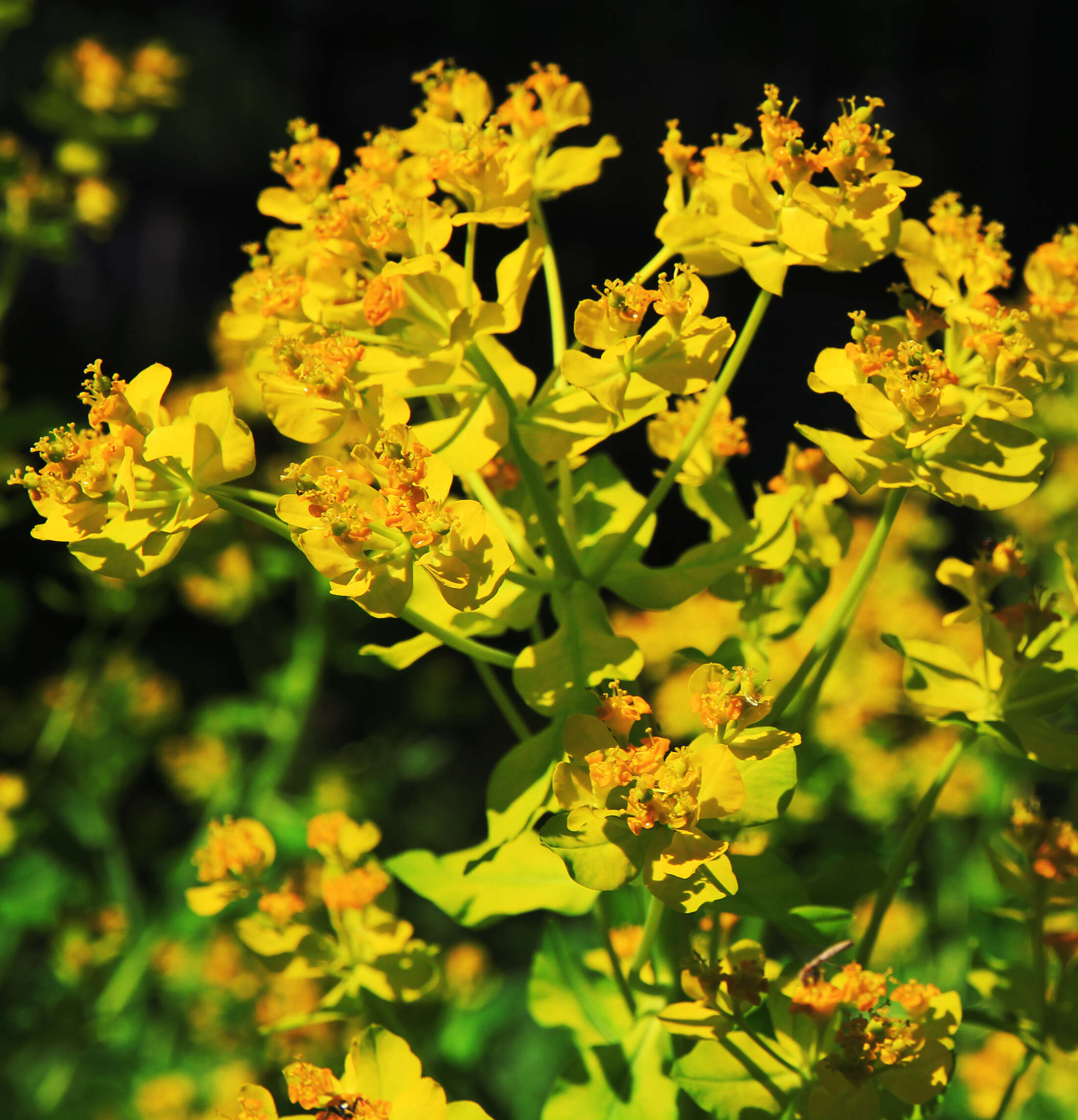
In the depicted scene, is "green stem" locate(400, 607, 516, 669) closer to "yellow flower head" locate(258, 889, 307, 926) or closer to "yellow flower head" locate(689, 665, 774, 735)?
"yellow flower head" locate(689, 665, 774, 735)

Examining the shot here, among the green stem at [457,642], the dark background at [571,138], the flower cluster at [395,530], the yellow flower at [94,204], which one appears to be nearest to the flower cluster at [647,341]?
the flower cluster at [395,530]

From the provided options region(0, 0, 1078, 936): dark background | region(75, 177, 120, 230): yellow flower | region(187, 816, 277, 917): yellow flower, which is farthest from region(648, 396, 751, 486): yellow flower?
region(0, 0, 1078, 936): dark background

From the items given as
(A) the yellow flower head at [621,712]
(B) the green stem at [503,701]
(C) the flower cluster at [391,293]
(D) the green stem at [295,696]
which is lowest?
(D) the green stem at [295,696]

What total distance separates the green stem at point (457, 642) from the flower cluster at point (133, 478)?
0.22 m

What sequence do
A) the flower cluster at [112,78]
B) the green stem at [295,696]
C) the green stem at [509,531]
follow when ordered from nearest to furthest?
the green stem at [509,531]
the flower cluster at [112,78]
the green stem at [295,696]

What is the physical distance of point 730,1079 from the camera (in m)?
1.14

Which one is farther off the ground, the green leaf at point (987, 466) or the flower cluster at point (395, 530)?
the green leaf at point (987, 466)

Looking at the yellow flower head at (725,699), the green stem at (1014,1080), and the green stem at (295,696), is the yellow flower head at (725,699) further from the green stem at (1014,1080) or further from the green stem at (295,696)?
the green stem at (295,696)

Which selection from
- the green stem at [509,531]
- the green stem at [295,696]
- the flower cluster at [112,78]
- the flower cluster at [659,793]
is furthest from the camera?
the green stem at [295,696]

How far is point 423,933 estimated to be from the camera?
470 cm

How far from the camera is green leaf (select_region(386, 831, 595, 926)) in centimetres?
123

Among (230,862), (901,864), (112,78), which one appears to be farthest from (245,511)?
(112,78)

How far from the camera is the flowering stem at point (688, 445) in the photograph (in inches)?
47.0

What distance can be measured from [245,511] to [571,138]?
17.9 ft
